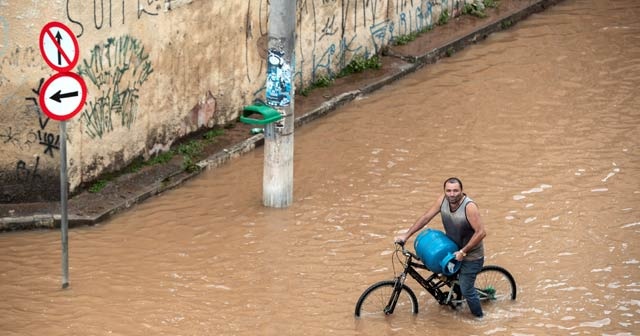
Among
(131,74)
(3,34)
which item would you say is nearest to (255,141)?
(131,74)

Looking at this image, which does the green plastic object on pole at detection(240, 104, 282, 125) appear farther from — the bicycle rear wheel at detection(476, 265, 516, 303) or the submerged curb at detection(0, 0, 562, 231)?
the bicycle rear wheel at detection(476, 265, 516, 303)

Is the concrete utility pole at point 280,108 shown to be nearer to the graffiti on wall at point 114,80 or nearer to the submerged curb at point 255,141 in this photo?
the submerged curb at point 255,141

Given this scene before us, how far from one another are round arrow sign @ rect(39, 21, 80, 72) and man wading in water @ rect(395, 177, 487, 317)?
136 inches

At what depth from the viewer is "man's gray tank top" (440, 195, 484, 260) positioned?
34.4 feet

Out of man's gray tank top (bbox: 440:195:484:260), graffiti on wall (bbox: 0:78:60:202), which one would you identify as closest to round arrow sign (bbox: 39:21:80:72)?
graffiti on wall (bbox: 0:78:60:202)

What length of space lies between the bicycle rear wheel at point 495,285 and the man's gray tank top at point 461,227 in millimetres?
538

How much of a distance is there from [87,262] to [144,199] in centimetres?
161

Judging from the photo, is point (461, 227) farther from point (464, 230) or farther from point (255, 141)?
point (255, 141)

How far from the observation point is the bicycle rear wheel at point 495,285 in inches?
437

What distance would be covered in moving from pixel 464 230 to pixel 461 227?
4 centimetres

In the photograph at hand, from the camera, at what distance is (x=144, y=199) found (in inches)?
519

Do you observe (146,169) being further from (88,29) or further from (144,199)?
(88,29)

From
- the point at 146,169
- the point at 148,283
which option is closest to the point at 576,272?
the point at 148,283

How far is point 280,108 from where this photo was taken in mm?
13062
